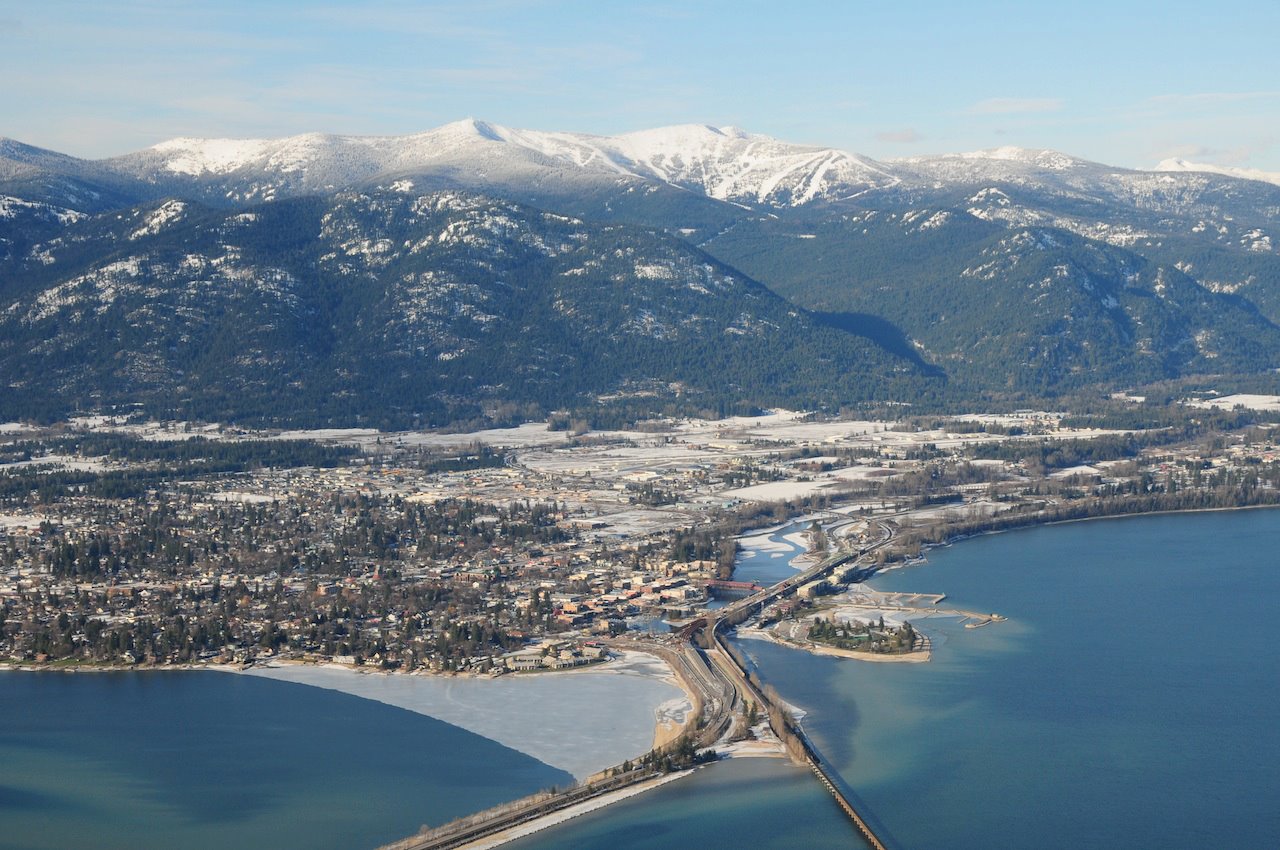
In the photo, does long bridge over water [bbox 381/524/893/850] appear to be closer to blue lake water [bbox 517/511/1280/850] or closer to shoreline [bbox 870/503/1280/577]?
blue lake water [bbox 517/511/1280/850]

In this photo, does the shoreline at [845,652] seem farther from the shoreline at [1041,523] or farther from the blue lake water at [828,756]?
the shoreline at [1041,523]

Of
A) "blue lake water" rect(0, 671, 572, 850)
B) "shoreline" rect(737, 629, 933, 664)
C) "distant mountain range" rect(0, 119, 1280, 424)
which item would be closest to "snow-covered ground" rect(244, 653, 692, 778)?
"blue lake water" rect(0, 671, 572, 850)

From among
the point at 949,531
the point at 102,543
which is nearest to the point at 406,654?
the point at 102,543

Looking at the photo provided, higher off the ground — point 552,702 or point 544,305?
point 544,305

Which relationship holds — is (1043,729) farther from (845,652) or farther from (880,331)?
(880,331)

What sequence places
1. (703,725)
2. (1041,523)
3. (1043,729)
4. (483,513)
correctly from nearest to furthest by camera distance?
(703,725) < (1043,729) < (483,513) < (1041,523)

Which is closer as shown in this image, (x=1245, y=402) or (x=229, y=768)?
(x=229, y=768)

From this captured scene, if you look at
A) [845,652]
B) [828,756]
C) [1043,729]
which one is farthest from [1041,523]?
[828,756]
